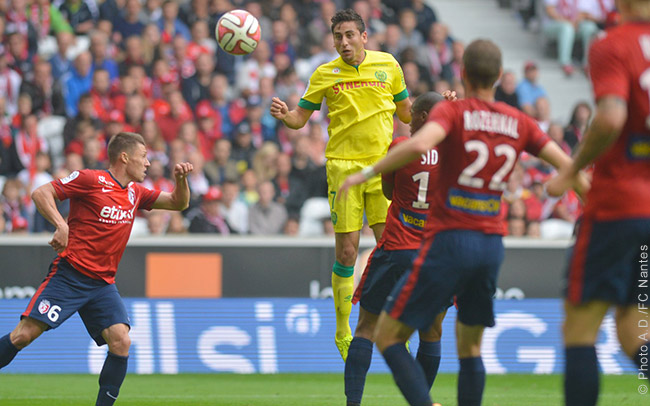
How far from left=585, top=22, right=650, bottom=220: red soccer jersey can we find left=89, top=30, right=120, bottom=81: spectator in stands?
481 inches

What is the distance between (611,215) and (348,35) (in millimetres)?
4014

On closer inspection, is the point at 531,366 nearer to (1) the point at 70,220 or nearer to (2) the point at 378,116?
(2) the point at 378,116

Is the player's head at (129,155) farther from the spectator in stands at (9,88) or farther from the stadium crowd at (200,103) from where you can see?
the spectator in stands at (9,88)

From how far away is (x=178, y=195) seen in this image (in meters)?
8.04

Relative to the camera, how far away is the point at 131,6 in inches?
660

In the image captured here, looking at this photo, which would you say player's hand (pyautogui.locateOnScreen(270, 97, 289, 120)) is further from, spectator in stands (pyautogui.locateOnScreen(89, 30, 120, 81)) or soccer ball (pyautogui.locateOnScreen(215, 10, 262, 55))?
spectator in stands (pyautogui.locateOnScreen(89, 30, 120, 81))

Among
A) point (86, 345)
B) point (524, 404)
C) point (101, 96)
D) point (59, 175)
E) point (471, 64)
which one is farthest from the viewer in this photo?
point (101, 96)

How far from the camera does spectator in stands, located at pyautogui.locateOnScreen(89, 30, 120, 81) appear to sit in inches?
621

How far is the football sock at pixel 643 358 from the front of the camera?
5072 millimetres

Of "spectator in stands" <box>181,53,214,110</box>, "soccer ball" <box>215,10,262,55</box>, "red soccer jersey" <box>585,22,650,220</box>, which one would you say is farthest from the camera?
"spectator in stands" <box>181,53,214,110</box>

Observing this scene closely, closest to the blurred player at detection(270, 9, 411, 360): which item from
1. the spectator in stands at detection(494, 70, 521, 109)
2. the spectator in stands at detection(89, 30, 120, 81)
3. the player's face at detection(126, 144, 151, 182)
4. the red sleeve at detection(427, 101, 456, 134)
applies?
the player's face at detection(126, 144, 151, 182)

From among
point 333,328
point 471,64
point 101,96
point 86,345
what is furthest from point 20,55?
point 471,64

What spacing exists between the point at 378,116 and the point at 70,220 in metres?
2.78

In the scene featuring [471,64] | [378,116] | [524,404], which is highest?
[471,64]
